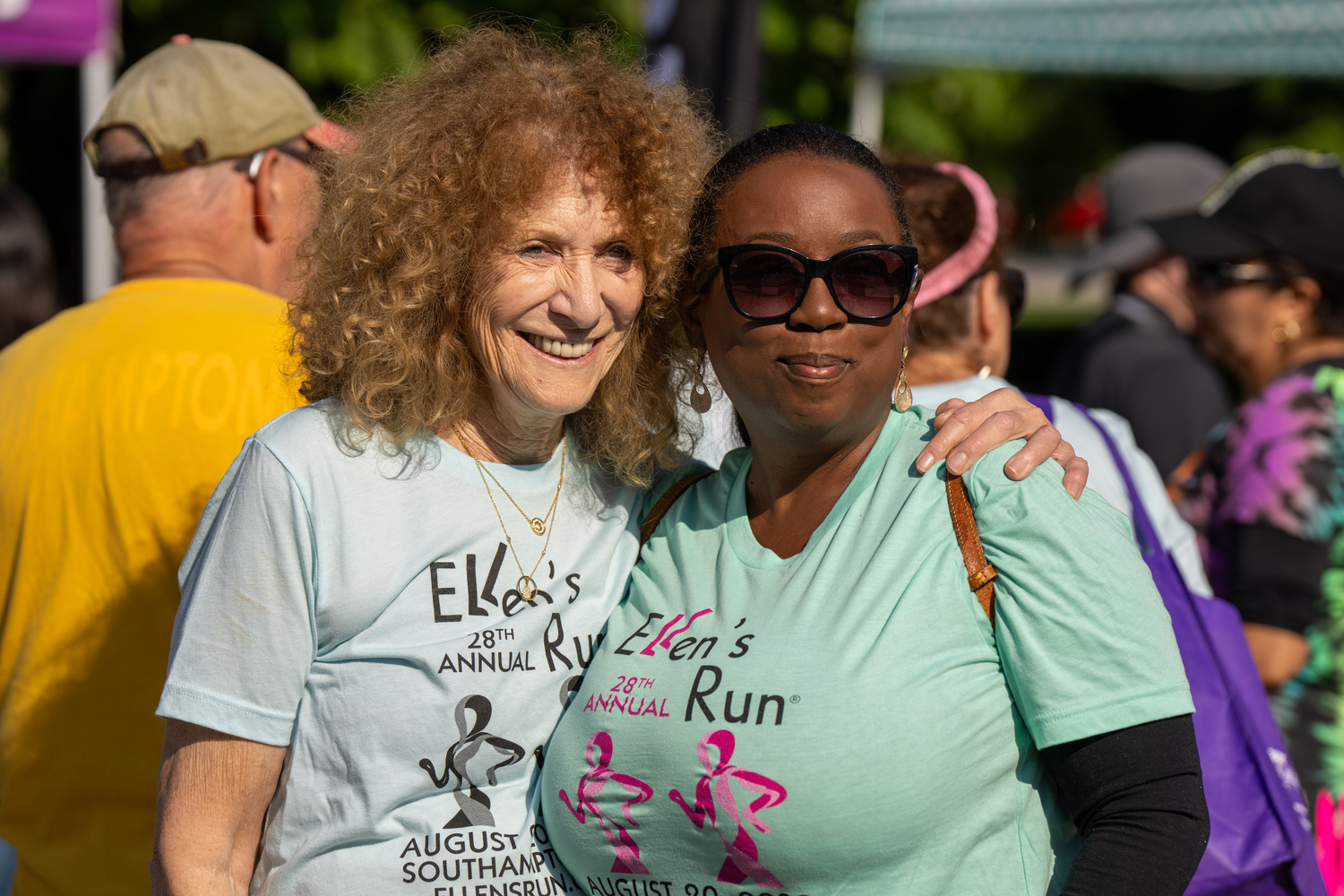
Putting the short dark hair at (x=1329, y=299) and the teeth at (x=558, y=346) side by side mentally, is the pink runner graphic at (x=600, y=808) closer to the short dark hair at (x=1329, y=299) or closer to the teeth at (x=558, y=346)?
the teeth at (x=558, y=346)

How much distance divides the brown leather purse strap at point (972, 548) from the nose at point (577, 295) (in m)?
0.65

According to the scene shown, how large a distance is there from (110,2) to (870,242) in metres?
4.68

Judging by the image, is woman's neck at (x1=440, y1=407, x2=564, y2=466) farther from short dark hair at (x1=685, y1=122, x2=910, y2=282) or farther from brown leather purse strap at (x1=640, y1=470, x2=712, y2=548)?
short dark hair at (x1=685, y1=122, x2=910, y2=282)

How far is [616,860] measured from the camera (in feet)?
5.62

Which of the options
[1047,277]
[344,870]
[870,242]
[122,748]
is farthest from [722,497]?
[1047,277]

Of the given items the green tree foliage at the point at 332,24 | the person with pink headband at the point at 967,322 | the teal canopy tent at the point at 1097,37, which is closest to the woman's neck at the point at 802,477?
the person with pink headband at the point at 967,322

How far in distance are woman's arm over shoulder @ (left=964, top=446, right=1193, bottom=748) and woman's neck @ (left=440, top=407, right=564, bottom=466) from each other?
0.85 meters

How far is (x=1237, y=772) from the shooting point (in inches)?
82.4

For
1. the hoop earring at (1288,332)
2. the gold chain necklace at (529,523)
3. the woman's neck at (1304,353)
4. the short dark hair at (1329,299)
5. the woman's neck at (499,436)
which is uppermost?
the short dark hair at (1329,299)

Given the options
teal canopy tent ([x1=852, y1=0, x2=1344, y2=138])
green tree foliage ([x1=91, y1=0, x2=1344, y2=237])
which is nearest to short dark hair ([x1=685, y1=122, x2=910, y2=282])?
green tree foliage ([x1=91, y1=0, x2=1344, y2=237])

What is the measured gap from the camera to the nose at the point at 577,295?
1902mm

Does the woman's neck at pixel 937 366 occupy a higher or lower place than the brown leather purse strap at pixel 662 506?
higher

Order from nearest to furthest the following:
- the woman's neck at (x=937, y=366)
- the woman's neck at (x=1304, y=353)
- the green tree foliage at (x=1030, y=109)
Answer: the woman's neck at (x=937, y=366) → the woman's neck at (x=1304, y=353) → the green tree foliage at (x=1030, y=109)

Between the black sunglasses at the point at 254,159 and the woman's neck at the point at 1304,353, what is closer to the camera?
the black sunglasses at the point at 254,159
